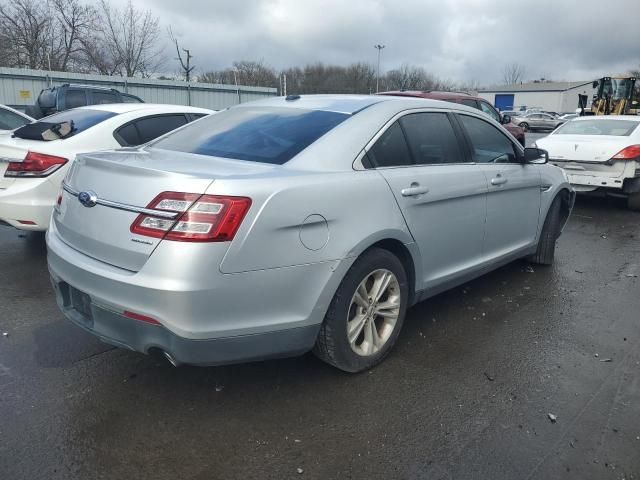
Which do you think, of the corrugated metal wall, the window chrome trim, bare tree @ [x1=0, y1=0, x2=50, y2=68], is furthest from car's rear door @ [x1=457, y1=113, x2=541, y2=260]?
bare tree @ [x1=0, y1=0, x2=50, y2=68]

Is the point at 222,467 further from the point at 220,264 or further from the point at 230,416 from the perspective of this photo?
the point at 220,264

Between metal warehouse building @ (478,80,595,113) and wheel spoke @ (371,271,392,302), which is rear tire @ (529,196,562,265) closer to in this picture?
wheel spoke @ (371,271,392,302)

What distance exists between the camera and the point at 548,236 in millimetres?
5207

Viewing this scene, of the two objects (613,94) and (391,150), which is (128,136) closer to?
(391,150)

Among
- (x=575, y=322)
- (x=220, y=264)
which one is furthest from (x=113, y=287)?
(x=575, y=322)

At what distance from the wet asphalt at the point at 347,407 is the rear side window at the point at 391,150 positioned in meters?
1.25

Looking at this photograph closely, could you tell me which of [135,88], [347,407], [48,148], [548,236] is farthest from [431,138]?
[135,88]

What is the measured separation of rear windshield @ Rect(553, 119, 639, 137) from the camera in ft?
29.2

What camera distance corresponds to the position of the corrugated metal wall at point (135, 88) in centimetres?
1847

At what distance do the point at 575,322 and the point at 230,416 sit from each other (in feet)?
9.20

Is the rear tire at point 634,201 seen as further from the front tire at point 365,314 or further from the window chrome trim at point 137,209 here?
the window chrome trim at point 137,209

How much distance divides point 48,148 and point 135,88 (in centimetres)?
1822

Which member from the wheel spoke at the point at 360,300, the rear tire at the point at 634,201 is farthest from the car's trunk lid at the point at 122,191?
the rear tire at the point at 634,201

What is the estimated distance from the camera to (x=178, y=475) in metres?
2.31
